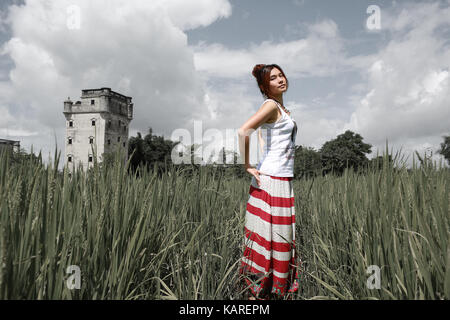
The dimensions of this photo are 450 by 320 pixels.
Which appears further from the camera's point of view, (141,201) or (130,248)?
(141,201)

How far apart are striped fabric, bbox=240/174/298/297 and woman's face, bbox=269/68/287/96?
0.58 meters

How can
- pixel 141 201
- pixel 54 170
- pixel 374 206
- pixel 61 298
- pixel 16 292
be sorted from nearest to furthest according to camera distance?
pixel 16 292, pixel 61 298, pixel 54 170, pixel 374 206, pixel 141 201

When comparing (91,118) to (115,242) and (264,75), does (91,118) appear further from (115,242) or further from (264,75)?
(115,242)

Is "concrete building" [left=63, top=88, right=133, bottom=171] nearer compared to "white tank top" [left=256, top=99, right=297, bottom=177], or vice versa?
"white tank top" [left=256, top=99, right=297, bottom=177]

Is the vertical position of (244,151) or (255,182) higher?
(244,151)

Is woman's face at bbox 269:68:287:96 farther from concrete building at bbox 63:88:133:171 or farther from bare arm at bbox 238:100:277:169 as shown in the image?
concrete building at bbox 63:88:133:171

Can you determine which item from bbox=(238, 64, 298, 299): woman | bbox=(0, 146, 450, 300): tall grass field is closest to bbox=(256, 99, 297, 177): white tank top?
bbox=(238, 64, 298, 299): woman

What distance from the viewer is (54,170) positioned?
3.51 feet

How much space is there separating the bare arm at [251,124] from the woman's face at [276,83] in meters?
0.18

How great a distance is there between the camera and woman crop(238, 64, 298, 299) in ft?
5.51
